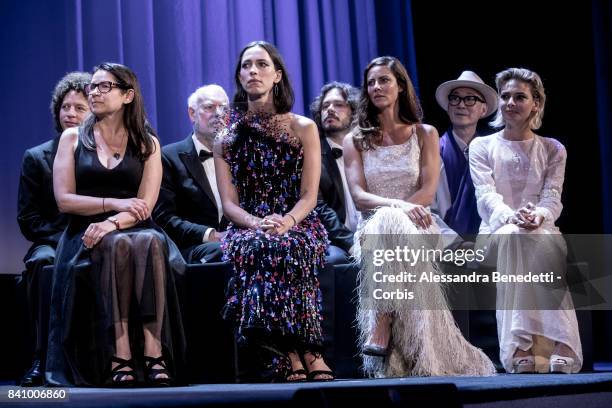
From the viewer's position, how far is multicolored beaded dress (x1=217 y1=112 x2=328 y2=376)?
3473 mm

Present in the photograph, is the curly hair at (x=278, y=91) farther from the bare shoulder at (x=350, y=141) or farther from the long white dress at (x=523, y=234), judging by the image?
the long white dress at (x=523, y=234)

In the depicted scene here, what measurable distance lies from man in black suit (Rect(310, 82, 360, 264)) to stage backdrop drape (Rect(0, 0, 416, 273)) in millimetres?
645

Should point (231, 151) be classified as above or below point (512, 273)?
above

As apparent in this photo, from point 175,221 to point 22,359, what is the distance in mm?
1018

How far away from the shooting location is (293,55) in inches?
224

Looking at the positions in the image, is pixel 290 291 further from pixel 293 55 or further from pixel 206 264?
pixel 293 55

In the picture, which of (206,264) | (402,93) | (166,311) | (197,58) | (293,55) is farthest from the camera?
(293,55)

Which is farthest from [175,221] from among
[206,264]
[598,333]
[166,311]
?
[598,333]

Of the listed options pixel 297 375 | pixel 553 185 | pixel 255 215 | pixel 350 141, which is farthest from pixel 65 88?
pixel 553 185

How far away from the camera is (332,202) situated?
185 inches

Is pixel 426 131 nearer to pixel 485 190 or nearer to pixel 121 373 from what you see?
pixel 485 190

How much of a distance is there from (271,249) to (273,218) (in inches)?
6.1

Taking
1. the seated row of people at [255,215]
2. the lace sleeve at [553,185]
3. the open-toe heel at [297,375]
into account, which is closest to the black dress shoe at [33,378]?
the seated row of people at [255,215]

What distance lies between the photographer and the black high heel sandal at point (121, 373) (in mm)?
3197
